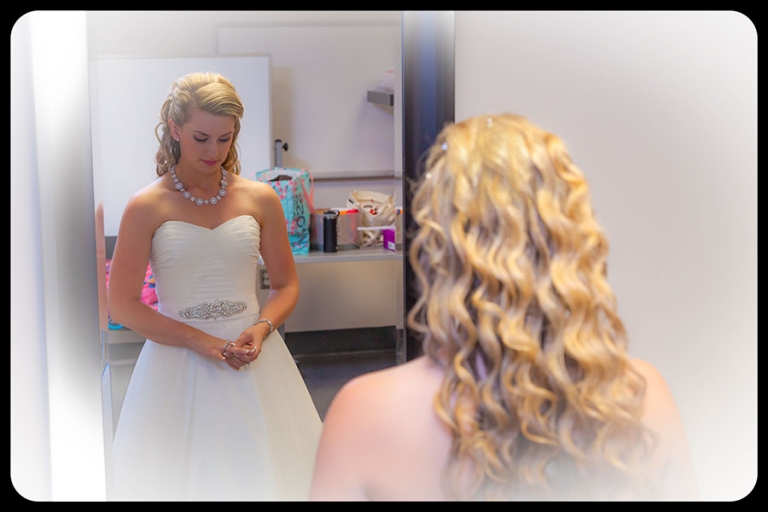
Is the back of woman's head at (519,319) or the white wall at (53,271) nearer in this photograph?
the back of woman's head at (519,319)

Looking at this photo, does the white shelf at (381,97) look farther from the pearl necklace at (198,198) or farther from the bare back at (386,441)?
the bare back at (386,441)

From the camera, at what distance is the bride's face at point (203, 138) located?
1.11 m

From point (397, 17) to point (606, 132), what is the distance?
369 mm

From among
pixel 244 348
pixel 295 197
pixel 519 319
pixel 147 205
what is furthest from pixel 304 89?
pixel 519 319

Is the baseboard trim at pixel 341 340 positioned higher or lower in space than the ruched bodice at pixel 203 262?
lower

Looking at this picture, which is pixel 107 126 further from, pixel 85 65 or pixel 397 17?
pixel 397 17

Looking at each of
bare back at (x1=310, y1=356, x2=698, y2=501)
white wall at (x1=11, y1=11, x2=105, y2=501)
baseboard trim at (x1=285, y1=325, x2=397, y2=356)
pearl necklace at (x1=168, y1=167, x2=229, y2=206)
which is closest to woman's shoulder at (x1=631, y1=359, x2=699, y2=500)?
bare back at (x1=310, y1=356, x2=698, y2=501)

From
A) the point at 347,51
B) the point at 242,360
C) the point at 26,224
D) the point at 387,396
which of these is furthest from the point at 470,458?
the point at 26,224

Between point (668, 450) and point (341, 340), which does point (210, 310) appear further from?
point (668, 450)

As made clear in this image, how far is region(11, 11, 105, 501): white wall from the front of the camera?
1084mm

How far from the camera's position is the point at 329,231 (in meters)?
1.17

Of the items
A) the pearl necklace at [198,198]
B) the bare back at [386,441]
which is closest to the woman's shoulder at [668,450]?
the bare back at [386,441]

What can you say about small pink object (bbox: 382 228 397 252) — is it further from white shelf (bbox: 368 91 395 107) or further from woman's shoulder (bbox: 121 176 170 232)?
woman's shoulder (bbox: 121 176 170 232)

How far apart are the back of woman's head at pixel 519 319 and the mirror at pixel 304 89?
28 cm
